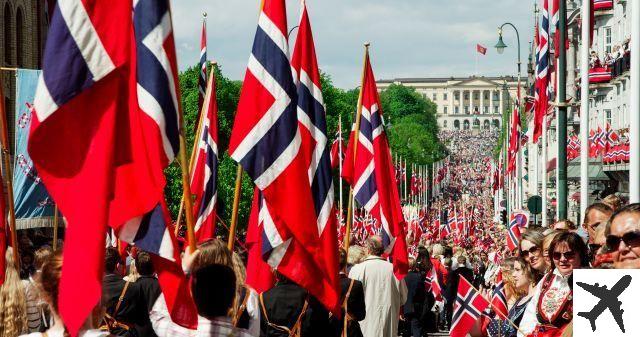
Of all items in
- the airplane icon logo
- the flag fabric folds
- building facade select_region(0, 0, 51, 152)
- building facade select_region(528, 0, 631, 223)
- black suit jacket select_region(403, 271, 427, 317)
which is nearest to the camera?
the airplane icon logo

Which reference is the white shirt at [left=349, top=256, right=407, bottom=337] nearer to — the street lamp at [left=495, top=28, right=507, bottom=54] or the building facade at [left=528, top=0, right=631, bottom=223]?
the building facade at [left=528, top=0, right=631, bottom=223]

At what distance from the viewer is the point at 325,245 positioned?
33.6 ft

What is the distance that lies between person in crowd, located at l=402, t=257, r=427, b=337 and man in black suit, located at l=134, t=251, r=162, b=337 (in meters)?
8.83

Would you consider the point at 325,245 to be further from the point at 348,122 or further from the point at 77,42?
the point at 348,122

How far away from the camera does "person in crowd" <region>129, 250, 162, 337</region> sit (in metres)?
9.91

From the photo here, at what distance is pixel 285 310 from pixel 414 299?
31.2ft

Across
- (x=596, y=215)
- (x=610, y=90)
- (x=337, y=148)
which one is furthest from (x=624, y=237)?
(x=337, y=148)

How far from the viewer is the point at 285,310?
9461 mm

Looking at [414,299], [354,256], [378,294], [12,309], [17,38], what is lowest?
[414,299]

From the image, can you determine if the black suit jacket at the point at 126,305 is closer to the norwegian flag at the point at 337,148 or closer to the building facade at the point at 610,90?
the building facade at the point at 610,90

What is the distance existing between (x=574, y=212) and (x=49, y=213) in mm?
40549

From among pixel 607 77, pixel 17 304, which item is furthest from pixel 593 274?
pixel 607 77

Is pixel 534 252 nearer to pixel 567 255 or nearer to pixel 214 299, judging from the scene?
pixel 567 255

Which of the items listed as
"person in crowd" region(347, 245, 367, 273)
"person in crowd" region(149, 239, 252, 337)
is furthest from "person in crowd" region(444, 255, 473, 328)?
"person in crowd" region(149, 239, 252, 337)
